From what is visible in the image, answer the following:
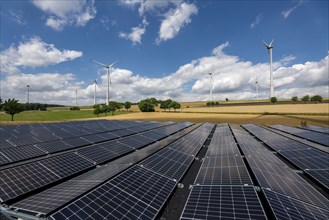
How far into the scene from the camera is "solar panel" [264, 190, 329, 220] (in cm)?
743

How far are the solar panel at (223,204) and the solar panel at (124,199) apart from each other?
4.71 feet

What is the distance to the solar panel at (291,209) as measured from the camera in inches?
293

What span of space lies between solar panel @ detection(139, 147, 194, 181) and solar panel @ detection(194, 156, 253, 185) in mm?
1294

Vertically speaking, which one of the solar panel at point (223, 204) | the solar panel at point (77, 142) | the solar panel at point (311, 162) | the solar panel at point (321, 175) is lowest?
the solar panel at point (321, 175)

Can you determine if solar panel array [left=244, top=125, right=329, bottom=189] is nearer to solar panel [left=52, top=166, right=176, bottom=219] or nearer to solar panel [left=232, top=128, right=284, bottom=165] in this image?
solar panel [left=232, top=128, right=284, bottom=165]

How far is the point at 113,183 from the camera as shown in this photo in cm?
962

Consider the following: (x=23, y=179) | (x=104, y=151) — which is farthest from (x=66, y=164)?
(x=104, y=151)

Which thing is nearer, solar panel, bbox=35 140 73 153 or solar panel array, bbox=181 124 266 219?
solar panel array, bbox=181 124 266 219

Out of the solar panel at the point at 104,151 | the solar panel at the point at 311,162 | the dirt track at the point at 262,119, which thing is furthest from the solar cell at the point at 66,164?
the dirt track at the point at 262,119

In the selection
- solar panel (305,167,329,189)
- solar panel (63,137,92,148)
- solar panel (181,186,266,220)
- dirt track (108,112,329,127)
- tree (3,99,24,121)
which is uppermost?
tree (3,99,24,121)

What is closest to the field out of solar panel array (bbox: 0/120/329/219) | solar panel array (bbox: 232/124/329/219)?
solar panel array (bbox: 232/124/329/219)

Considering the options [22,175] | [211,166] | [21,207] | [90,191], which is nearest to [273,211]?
[211,166]

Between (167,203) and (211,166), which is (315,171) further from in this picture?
(167,203)

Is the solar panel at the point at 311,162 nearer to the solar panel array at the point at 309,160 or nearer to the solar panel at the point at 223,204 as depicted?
the solar panel array at the point at 309,160
